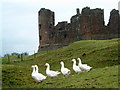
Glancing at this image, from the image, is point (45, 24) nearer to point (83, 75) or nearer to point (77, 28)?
point (77, 28)

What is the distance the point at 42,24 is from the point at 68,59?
3052cm

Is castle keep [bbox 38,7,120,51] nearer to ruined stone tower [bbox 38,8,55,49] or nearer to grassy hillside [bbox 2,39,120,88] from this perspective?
ruined stone tower [bbox 38,8,55,49]

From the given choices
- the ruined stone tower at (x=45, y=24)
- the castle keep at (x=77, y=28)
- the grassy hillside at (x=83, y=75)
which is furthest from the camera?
the ruined stone tower at (x=45, y=24)

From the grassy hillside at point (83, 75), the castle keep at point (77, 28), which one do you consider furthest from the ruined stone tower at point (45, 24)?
the grassy hillside at point (83, 75)

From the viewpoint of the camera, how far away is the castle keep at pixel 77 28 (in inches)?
2151

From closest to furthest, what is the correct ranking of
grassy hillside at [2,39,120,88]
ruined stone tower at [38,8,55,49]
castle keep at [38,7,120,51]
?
grassy hillside at [2,39,120,88] → castle keep at [38,7,120,51] → ruined stone tower at [38,8,55,49]

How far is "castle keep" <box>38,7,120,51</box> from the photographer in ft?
179

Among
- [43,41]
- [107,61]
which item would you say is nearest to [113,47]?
[107,61]

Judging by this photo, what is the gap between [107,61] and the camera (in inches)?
1054

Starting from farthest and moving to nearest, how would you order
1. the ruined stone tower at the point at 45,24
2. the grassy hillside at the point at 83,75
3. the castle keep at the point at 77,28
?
the ruined stone tower at the point at 45,24, the castle keep at the point at 77,28, the grassy hillside at the point at 83,75

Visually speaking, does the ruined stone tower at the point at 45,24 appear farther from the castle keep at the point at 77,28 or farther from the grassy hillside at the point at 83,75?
the grassy hillside at the point at 83,75

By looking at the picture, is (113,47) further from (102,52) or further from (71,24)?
(71,24)

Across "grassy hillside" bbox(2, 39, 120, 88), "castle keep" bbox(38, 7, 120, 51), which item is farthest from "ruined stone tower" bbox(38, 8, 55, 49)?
"grassy hillside" bbox(2, 39, 120, 88)

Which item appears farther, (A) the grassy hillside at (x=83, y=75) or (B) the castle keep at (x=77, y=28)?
(B) the castle keep at (x=77, y=28)
